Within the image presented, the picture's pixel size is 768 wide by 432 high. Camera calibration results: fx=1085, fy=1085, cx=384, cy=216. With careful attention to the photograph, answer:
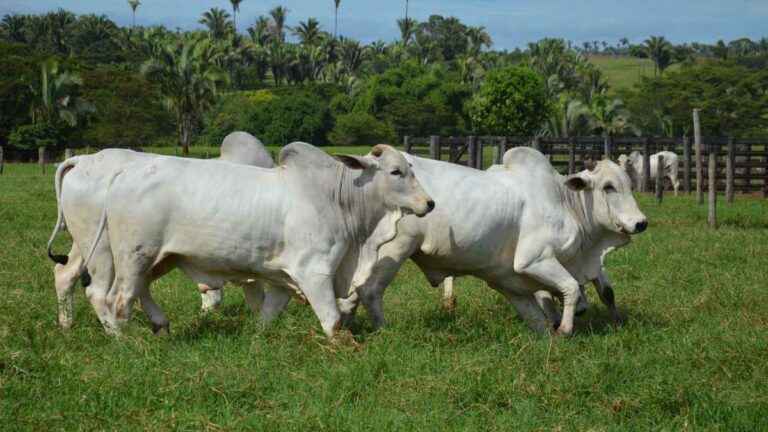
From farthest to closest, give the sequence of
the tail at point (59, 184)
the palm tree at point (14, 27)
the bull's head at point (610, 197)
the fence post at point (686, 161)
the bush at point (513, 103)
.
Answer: the palm tree at point (14, 27) → the bush at point (513, 103) → the fence post at point (686, 161) → the bull's head at point (610, 197) → the tail at point (59, 184)

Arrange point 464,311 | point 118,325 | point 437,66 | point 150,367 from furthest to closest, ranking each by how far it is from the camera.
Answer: point 437,66 < point 464,311 < point 118,325 < point 150,367

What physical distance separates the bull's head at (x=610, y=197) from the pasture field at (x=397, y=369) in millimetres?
739

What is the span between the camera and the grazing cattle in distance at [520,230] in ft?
24.1

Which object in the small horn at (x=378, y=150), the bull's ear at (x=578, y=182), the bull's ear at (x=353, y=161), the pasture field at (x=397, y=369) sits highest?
the small horn at (x=378, y=150)

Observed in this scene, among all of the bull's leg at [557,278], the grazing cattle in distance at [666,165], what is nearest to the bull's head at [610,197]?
the bull's leg at [557,278]

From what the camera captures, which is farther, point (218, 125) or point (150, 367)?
point (218, 125)

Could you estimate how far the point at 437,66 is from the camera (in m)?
71.1

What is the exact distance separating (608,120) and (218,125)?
72.0 feet

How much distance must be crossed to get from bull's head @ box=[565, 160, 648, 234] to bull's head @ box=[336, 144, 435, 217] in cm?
138

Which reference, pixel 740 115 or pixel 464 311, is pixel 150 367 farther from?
pixel 740 115

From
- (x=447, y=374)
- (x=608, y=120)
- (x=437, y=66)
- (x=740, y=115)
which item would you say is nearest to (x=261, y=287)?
(x=447, y=374)

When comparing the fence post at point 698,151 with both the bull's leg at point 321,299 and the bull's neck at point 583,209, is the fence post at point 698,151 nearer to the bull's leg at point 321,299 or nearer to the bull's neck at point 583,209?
the bull's neck at point 583,209

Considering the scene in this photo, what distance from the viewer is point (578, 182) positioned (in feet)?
25.6

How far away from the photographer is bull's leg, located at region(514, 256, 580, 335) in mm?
7328
